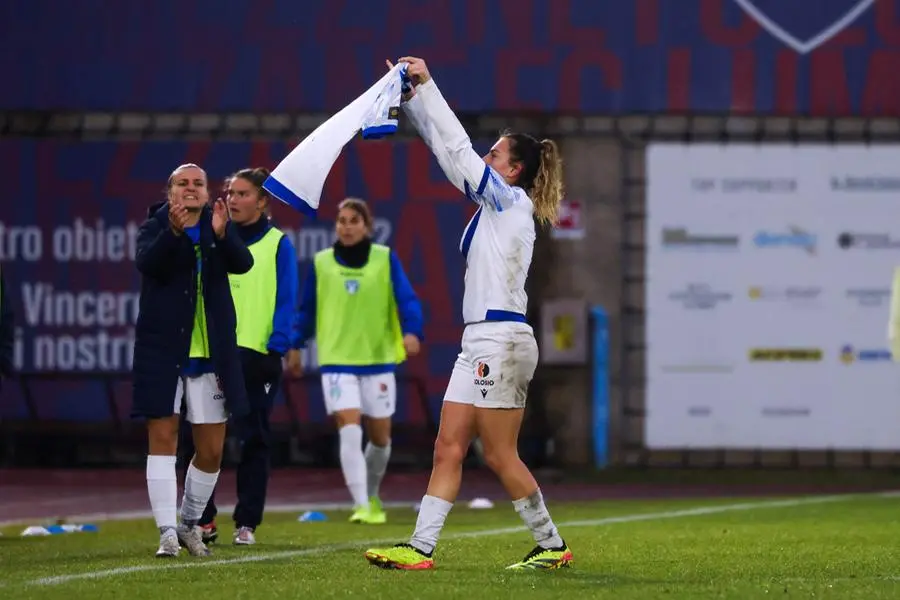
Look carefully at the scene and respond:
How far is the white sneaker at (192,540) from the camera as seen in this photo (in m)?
10.5

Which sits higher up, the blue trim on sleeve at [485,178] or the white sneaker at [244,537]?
the blue trim on sleeve at [485,178]

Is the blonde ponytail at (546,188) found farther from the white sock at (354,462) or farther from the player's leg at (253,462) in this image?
the white sock at (354,462)

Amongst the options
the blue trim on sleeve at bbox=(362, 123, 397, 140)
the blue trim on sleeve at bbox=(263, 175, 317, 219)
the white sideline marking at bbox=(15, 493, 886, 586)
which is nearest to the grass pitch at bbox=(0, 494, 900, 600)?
the white sideline marking at bbox=(15, 493, 886, 586)

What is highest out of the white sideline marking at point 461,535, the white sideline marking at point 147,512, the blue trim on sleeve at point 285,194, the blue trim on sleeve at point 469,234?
the blue trim on sleeve at point 285,194

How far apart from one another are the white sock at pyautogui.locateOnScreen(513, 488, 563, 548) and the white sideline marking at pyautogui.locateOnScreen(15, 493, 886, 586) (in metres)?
1.54

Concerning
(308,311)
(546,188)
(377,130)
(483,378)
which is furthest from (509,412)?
(308,311)

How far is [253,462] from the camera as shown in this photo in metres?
12.0

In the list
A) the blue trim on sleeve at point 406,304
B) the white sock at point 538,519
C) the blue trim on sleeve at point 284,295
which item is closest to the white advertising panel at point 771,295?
the blue trim on sleeve at point 406,304

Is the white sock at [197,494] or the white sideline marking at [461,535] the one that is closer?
the white sideline marking at [461,535]

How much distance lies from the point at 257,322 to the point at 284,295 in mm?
247

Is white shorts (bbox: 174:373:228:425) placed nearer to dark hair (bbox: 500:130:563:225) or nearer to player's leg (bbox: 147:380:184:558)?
player's leg (bbox: 147:380:184:558)

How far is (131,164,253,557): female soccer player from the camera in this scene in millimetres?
10008

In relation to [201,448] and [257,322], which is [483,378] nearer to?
[201,448]

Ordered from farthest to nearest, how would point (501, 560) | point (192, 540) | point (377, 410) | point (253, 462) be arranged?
point (377, 410) < point (253, 462) < point (192, 540) < point (501, 560)
